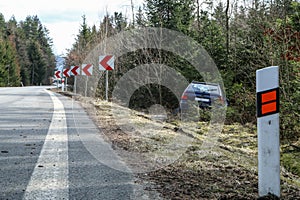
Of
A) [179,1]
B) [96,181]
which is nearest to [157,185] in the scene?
[96,181]

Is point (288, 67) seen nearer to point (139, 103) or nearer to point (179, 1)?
point (139, 103)

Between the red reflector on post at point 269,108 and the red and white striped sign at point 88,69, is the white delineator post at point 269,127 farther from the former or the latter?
the red and white striped sign at point 88,69

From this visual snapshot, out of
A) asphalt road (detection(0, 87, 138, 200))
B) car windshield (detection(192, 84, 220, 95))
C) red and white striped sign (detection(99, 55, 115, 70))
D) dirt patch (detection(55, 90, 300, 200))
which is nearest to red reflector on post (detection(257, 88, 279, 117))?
dirt patch (detection(55, 90, 300, 200))

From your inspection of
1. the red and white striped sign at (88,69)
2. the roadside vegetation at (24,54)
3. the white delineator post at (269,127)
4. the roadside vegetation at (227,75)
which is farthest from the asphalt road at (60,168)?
the roadside vegetation at (24,54)

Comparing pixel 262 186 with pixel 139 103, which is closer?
pixel 262 186

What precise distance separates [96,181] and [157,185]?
579 mm

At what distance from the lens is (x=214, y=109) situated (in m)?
9.93

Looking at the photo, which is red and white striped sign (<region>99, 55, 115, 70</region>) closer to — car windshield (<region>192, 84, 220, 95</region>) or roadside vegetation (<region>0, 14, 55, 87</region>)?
car windshield (<region>192, 84, 220, 95</region>)

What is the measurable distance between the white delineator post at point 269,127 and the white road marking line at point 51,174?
5.08 ft

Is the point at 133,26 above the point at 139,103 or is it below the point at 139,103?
above

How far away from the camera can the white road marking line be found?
9.25 feet

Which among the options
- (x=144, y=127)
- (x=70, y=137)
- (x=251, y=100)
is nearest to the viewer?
(x=70, y=137)

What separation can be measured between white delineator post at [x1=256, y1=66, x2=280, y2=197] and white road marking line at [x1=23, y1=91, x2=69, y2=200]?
5.08 feet

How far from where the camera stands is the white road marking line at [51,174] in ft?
9.25
